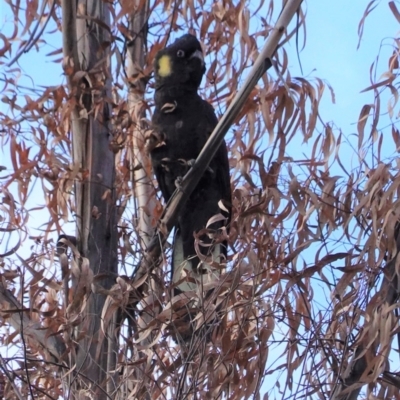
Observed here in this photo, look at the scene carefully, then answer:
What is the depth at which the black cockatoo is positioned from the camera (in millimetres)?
2668

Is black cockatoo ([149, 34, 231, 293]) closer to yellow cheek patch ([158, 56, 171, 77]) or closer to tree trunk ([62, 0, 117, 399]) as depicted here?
yellow cheek patch ([158, 56, 171, 77])

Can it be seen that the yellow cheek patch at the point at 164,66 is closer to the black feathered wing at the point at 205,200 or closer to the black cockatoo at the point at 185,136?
the black cockatoo at the point at 185,136

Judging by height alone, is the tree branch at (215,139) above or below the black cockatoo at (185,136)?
below

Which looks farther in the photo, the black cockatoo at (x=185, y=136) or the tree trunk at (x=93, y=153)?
the black cockatoo at (x=185, y=136)

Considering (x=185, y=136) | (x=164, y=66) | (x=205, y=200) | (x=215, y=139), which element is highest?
(x=164, y=66)

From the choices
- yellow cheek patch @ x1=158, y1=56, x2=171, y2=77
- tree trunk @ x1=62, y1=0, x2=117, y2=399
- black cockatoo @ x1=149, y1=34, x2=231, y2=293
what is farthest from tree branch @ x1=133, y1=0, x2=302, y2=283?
yellow cheek patch @ x1=158, y1=56, x2=171, y2=77

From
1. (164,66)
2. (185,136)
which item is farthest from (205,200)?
(164,66)

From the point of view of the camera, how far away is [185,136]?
2.67 meters

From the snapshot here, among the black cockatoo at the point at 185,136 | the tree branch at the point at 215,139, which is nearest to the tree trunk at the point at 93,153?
the tree branch at the point at 215,139

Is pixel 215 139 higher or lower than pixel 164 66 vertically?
lower

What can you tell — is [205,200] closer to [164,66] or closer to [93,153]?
[164,66]

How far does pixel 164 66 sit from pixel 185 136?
26cm

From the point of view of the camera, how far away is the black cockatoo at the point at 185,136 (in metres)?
2.67

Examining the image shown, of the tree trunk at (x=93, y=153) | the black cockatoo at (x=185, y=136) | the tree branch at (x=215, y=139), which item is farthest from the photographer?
the black cockatoo at (x=185, y=136)
